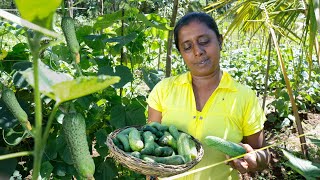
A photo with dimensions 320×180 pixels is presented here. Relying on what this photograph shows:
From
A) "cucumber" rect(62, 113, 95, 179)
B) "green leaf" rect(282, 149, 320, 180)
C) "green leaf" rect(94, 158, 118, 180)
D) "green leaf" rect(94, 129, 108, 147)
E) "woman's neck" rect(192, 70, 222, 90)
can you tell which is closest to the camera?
"cucumber" rect(62, 113, 95, 179)

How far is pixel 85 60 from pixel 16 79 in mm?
504

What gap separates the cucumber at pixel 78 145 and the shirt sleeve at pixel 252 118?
1214mm

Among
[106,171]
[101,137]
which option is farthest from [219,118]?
[106,171]

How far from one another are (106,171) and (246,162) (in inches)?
35.9

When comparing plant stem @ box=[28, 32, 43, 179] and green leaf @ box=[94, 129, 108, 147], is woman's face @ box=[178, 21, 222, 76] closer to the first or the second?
green leaf @ box=[94, 129, 108, 147]

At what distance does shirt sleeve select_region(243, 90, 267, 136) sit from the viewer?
5.52ft

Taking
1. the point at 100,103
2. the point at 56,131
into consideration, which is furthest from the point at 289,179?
the point at 56,131

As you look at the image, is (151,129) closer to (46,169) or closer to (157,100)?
(157,100)

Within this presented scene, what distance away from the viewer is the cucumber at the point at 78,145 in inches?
21.0

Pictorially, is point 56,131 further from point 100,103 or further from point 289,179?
point 289,179

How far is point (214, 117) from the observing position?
66.1 inches

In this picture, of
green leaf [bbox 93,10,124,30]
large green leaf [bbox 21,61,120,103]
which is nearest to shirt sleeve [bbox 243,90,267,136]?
green leaf [bbox 93,10,124,30]

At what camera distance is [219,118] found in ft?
5.50

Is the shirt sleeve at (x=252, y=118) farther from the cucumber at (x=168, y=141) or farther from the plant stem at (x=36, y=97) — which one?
the plant stem at (x=36, y=97)
